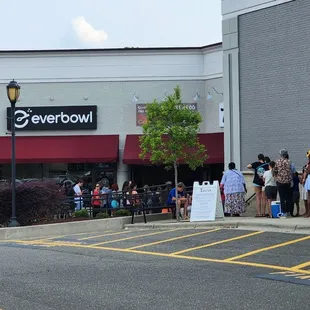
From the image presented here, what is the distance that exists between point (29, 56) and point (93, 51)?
3109 millimetres

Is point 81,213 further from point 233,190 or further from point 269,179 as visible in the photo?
point 269,179

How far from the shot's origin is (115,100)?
29062mm

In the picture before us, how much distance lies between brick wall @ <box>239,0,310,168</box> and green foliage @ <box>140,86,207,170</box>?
11.7 feet

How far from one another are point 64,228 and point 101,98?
12.7 metres

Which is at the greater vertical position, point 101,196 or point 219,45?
point 219,45

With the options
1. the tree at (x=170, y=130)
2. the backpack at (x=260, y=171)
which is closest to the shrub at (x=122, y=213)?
the tree at (x=170, y=130)

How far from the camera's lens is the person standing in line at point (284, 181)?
15.9 meters

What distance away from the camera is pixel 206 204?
16.9 meters

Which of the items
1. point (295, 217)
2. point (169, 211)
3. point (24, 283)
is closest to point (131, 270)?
point (24, 283)

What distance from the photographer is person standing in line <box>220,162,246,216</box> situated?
57.2 ft

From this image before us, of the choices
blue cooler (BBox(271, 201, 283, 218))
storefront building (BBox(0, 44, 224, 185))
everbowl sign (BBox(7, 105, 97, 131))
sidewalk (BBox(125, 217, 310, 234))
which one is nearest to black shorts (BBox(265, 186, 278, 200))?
blue cooler (BBox(271, 201, 283, 218))

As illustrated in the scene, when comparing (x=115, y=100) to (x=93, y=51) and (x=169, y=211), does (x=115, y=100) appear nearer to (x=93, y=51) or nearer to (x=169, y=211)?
(x=93, y=51)

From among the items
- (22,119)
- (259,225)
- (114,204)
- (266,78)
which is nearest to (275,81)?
(266,78)

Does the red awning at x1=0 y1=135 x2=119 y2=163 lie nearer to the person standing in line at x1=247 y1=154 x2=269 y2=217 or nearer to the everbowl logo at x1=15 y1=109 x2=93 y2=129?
the everbowl logo at x1=15 y1=109 x2=93 y2=129
